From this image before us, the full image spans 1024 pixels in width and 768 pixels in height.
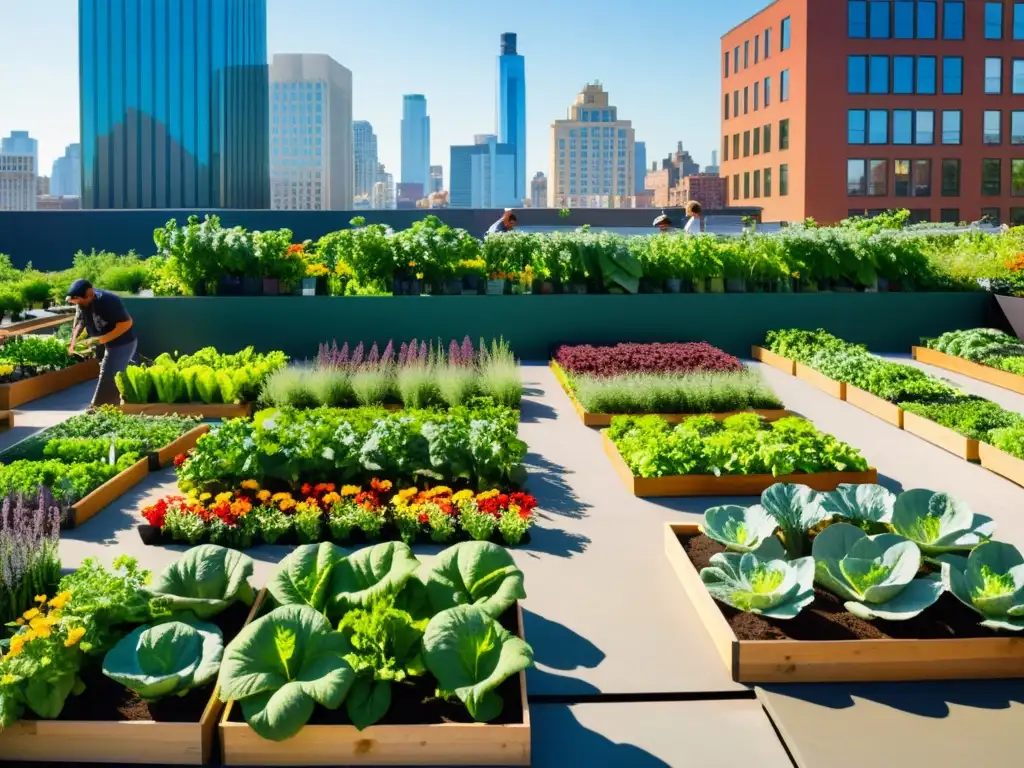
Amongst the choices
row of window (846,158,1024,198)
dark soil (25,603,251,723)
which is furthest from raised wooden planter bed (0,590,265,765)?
row of window (846,158,1024,198)

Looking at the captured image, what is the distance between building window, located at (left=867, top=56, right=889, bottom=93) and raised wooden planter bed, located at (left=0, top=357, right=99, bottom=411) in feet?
138

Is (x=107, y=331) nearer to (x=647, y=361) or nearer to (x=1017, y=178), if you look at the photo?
(x=647, y=361)

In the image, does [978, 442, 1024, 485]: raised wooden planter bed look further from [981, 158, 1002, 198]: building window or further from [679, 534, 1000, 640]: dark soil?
[981, 158, 1002, 198]: building window

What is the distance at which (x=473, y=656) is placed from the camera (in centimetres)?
361

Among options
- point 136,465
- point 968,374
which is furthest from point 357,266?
point 968,374

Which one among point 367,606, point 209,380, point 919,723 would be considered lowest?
point 919,723

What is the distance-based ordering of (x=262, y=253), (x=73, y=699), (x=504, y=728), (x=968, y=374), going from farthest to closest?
1. (x=262, y=253)
2. (x=968, y=374)
3. (x=73, y=699)
4. (x=504, y=728)

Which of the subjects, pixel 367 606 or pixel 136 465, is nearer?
pixel 367 606

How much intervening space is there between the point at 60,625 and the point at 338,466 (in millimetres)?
2593

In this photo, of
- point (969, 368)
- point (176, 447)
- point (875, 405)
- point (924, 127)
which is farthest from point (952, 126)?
point (176, 447)

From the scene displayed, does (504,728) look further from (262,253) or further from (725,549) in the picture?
(262,253)

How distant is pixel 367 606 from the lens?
3.94 m

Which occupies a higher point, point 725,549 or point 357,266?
point 357,266

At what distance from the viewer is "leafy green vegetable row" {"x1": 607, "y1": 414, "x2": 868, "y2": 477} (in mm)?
6488
